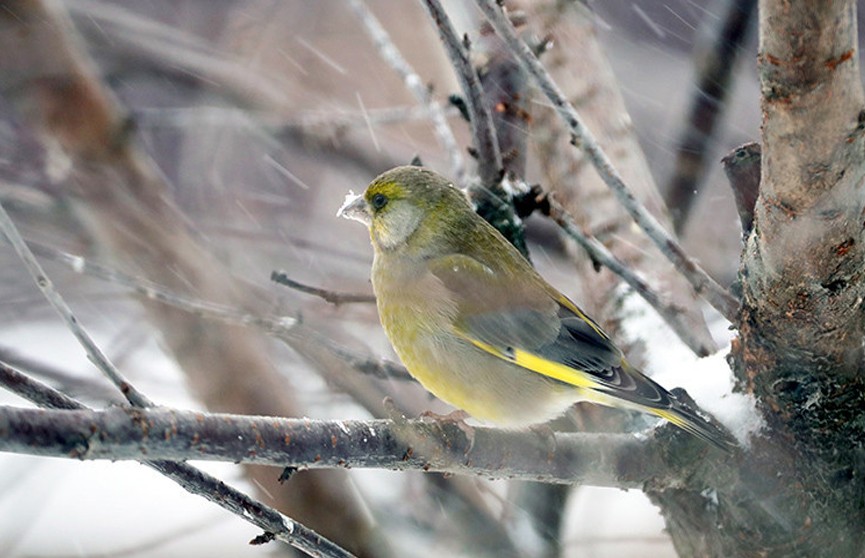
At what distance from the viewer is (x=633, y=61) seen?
22.7ft

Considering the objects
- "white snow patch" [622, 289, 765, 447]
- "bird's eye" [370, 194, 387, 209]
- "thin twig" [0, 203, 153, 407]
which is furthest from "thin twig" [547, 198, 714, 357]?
"thin twig" [0, 203, 153, 407]

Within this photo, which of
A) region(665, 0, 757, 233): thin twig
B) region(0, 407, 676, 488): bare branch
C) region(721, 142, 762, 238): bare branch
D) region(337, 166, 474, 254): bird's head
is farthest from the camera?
region(665, 0, 757, 233): thin twig

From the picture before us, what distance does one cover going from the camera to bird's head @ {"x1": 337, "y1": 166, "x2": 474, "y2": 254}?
10.1 ft

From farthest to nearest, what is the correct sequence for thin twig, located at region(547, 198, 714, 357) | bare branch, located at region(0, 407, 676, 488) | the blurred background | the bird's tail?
the blurred background
thin twig, located at region(547, 198, 714, 357)
the bird's tail
bare branch, located at region(0, 407, 676, 488)

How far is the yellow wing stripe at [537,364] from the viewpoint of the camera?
2.67m

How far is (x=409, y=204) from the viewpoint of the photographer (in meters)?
3.12

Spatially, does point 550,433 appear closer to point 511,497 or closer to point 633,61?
point 511,497

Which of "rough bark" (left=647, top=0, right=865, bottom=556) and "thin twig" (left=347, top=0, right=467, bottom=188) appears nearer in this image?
"rough bark" (left=647, top=0, right=865, bottom=556)

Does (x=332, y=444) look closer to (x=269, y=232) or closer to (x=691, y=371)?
(x=691, y=371)

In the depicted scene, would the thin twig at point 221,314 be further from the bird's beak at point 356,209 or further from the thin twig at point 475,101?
the thin twig at point 475,101

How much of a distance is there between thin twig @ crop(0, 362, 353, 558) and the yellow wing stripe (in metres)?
0.82

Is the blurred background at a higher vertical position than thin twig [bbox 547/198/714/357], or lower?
higher

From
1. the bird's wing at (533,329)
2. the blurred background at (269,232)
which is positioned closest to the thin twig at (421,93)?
the bird's wing at (533,329)

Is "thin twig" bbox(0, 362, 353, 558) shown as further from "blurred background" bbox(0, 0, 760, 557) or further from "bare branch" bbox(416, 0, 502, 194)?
"bare branch" bbox(416, 0, 502, 194)
